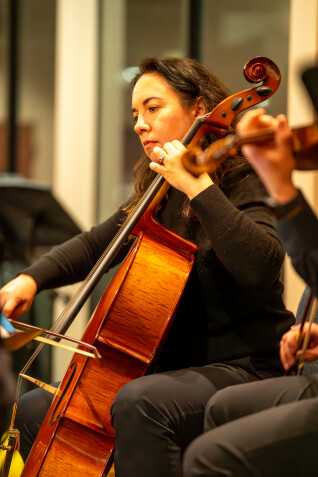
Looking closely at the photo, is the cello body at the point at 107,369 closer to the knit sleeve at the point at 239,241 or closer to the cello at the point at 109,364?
the cello at the point at 109,364

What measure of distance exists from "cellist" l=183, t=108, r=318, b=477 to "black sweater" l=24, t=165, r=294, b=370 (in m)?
0.24

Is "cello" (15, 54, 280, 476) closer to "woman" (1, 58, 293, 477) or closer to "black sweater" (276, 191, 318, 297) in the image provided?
"woman" (1, 58, 293, 477)

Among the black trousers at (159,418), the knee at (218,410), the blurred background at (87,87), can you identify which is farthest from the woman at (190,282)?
the blurred background at (87,87)

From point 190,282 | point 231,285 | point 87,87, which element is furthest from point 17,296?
point 87,87

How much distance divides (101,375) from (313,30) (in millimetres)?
1567

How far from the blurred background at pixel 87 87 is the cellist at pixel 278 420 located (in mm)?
1302

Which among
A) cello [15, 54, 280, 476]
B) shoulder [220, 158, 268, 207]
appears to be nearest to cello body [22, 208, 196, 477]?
cello [15, 54, 280, 476]

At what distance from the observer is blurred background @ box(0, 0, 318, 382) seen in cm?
270

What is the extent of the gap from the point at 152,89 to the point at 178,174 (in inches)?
15.3

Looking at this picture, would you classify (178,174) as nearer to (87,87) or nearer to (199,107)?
(199,107)

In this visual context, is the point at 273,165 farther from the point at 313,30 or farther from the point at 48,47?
the point at 48,47

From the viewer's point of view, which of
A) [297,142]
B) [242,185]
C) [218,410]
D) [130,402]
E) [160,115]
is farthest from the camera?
[160,115]

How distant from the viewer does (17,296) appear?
1.63 m

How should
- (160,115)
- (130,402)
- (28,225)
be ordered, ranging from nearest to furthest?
(130,402)
(160,115)
(28,225)
